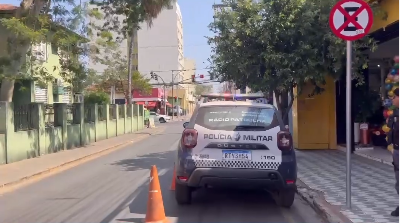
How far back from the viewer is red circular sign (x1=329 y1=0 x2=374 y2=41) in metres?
7.93

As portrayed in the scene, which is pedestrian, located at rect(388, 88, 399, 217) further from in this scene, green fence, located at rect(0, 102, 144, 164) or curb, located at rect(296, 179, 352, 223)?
green fence, located at rect(0, 102, 144, 164)

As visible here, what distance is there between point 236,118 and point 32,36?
396 inches

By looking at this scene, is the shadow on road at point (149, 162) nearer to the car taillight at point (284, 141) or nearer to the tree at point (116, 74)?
the car taillight at point (284, 141)

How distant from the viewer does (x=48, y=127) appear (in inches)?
770

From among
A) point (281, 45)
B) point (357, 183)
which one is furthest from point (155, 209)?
Result: point (281, 45)

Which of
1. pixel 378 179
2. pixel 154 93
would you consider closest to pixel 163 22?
pixel 154 93

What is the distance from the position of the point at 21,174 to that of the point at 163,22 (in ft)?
253

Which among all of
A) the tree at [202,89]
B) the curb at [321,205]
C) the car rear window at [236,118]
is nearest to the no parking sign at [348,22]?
the curb at [321,205]

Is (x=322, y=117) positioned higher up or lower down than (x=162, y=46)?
lower down

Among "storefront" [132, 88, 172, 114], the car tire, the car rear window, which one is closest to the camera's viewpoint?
the car rear window

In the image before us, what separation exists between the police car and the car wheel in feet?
0.78

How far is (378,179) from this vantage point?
35.2 ft

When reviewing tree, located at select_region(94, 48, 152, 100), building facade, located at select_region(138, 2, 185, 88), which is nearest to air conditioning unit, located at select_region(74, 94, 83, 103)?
tree, located at select_region(94, 48, 152, 100)

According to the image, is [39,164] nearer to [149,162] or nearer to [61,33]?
[149,162]
